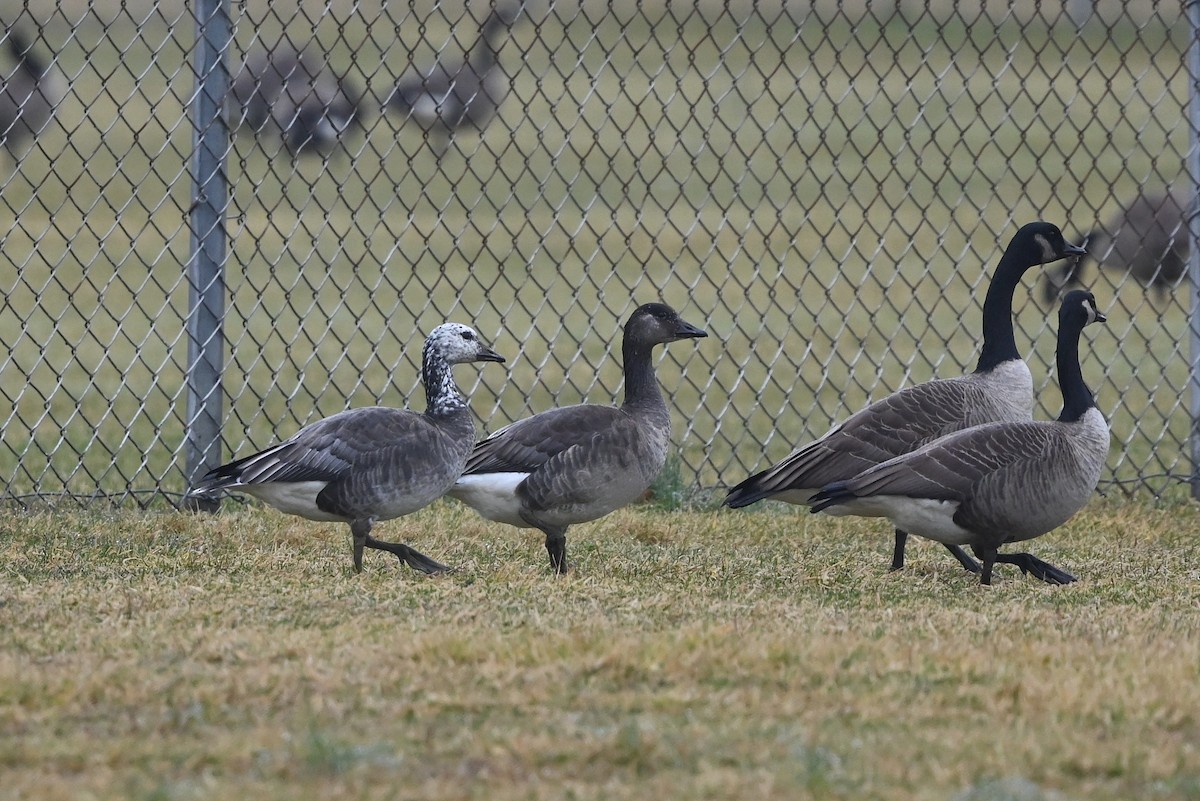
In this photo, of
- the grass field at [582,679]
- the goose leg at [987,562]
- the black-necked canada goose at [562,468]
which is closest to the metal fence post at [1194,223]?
the grass field at [582,679]

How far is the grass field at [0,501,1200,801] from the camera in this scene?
11.4ft

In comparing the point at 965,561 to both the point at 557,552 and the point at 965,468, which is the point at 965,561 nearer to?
the point at 965,468

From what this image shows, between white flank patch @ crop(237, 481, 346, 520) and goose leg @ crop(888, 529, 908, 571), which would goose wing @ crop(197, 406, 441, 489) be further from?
goose leg @ crop(888, 529, 908, 571)

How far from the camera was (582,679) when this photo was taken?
13.8ft

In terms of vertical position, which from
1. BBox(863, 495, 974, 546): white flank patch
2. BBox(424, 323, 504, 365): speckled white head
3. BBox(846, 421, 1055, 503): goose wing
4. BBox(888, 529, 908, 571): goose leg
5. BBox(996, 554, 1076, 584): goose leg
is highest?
BBox(424, 323, 504, 365): speckled white head

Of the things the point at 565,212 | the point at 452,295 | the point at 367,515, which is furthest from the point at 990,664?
the point at 565,212

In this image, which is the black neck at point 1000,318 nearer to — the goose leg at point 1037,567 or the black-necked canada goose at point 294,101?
the goose leg at point 1037,567

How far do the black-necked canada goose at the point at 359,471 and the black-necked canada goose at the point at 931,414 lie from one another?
1113mm

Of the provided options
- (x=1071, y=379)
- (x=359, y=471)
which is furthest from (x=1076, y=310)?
(x=359, y=471)

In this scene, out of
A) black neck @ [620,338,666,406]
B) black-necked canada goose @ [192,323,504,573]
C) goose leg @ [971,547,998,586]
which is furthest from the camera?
black neck @ [620,338,666,406]

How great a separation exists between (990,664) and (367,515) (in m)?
2.41

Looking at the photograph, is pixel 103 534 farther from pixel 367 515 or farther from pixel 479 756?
pixel 479 756

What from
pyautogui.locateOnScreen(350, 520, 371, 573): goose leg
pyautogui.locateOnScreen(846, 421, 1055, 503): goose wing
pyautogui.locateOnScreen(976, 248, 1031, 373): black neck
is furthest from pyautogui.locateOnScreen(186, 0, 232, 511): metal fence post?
pyautogui.locateOnScreen(976, 248, 1031, 373): black neck

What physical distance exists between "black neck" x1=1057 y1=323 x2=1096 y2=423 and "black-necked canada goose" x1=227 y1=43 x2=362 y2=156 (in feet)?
10.5
